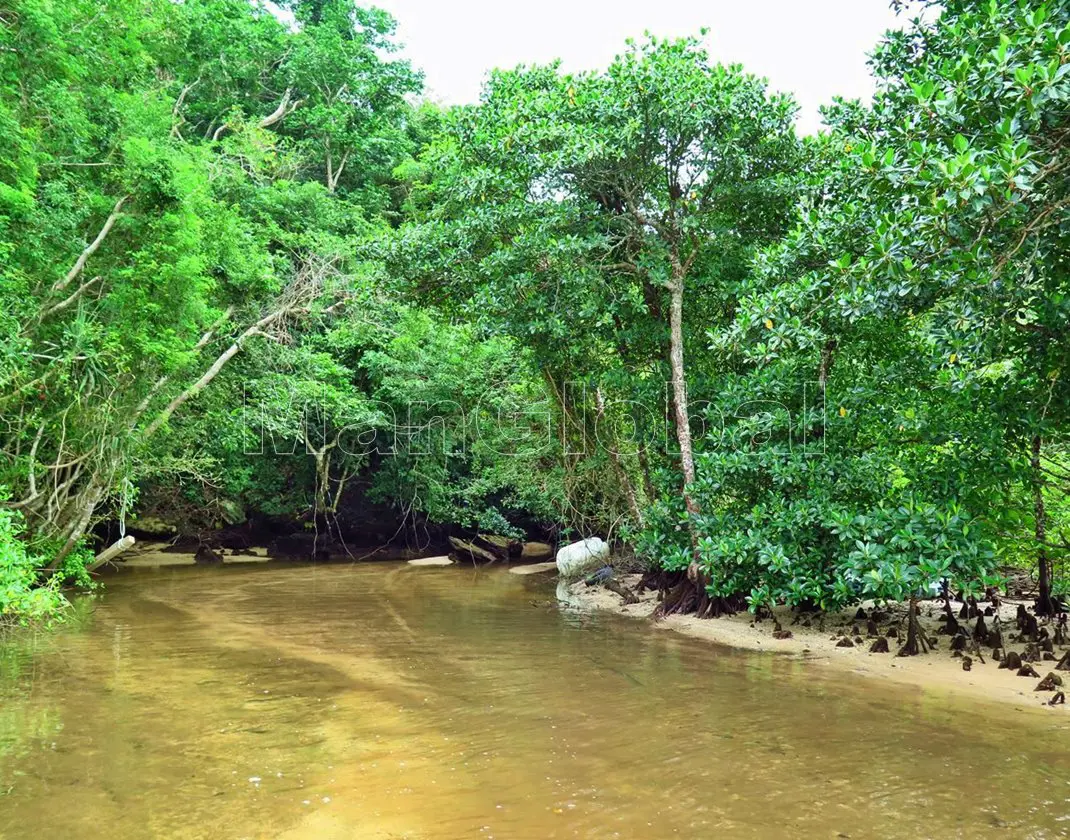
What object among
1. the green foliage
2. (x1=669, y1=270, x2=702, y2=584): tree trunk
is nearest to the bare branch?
the green foliage

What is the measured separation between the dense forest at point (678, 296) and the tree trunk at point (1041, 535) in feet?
0.15

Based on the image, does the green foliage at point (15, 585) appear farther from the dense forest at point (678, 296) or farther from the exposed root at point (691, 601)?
the exposed root at point (691, 601)

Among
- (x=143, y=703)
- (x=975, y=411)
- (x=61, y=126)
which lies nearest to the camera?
(x=143, y=703)

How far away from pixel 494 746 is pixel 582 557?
10794 millimetres

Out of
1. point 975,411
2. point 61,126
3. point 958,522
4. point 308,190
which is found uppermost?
point 308,190

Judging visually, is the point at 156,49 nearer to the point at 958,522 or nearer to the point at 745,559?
the point at 745,559

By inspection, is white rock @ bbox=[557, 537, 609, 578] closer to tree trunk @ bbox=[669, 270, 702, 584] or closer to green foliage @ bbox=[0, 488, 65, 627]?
tree trunk @ bbox=[669, 270, 702, 584]

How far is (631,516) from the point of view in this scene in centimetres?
1499

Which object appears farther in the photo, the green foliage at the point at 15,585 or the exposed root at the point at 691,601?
the exposed root at the point at 691,601

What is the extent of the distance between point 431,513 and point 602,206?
1380 centimetres

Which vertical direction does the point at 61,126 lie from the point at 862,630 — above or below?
above

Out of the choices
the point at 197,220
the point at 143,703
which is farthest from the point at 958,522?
the point at 197,220

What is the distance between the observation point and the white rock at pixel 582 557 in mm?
15914

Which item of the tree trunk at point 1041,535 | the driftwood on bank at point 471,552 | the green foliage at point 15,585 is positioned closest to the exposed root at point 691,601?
the tree trunk at point 1041,535
